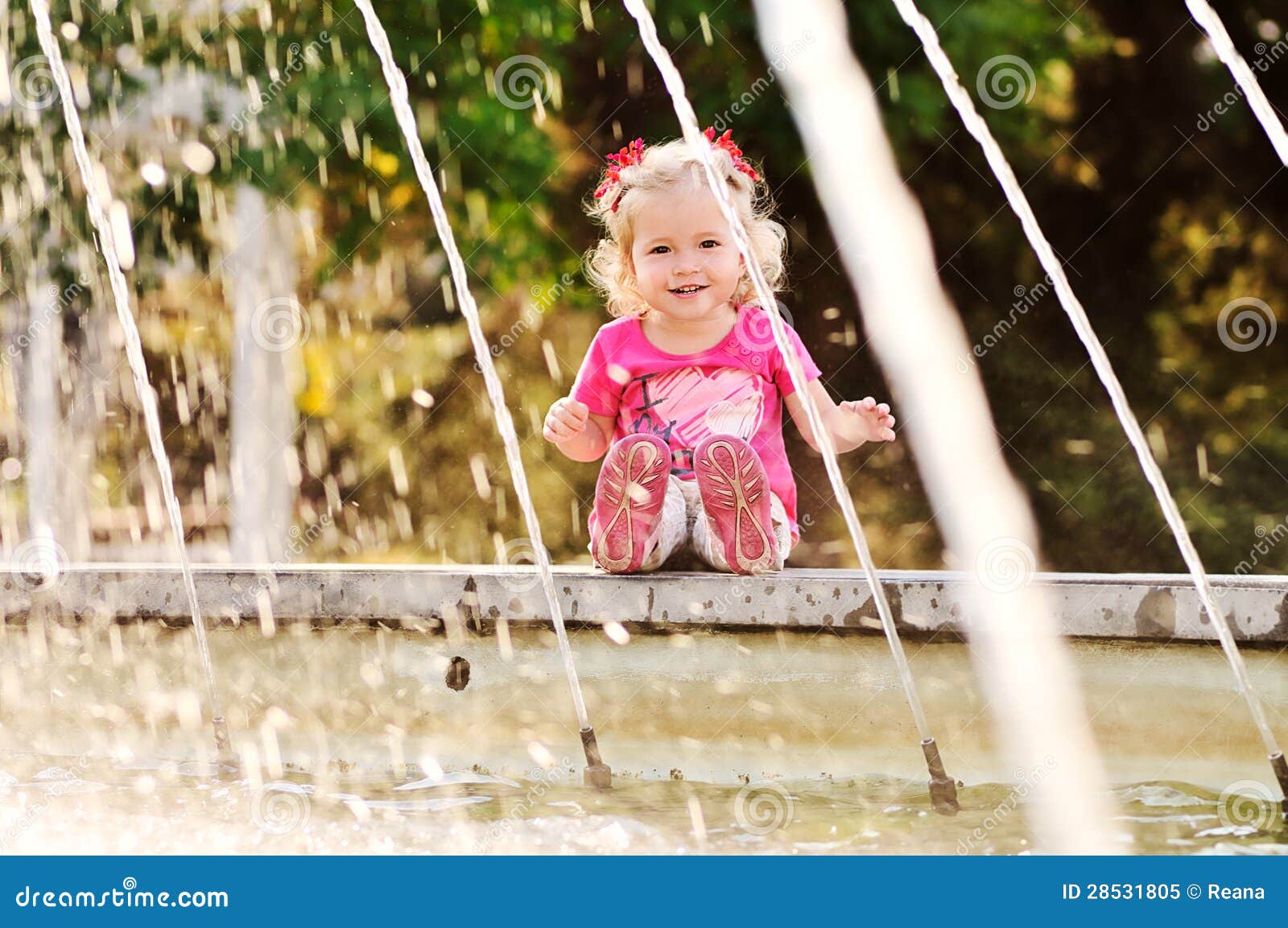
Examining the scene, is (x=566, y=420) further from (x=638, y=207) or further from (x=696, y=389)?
(x=638, y=207)

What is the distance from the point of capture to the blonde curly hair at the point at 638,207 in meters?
2.98

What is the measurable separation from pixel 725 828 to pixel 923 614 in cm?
51

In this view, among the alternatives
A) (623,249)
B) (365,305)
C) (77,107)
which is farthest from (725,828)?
(365,305)

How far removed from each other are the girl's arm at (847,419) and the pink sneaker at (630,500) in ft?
1.26

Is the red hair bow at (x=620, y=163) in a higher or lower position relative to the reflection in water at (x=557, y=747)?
higher

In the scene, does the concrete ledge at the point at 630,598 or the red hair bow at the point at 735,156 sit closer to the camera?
the concrete ledge at the point at 630,598

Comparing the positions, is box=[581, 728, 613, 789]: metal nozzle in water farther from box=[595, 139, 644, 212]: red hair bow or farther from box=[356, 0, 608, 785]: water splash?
box=[595, 139, 644, 212]: red hair bow

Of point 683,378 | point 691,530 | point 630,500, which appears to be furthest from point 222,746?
point 683,378

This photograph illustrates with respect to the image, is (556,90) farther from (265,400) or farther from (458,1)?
(265,400)

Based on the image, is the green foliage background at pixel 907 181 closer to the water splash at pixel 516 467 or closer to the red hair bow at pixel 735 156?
the red hair bow at pixel 735 156

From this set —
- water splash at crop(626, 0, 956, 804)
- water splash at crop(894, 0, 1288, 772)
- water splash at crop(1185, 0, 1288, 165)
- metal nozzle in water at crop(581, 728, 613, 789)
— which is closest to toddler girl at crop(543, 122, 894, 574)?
water splash at crop(626, 0, 956, 804)

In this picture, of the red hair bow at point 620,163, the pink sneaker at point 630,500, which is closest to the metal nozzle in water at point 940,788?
the pink sneaker at point 630,500

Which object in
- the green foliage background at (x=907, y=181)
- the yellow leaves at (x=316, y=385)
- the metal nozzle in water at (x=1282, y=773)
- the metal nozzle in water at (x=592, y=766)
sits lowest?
the metal nozzle in water at (x=1282, y=773)

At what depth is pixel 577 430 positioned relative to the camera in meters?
2.91
